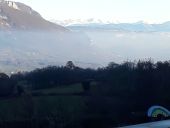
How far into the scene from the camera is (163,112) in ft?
39.9

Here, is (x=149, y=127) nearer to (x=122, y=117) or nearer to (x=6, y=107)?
(x=122, y=117)

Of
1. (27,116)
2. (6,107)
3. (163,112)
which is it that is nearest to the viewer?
(163,112)

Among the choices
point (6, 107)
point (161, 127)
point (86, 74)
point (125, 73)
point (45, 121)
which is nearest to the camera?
point (161, 127)

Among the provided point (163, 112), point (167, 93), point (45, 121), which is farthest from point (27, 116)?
point (163, 112)

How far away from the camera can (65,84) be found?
3838 centimetres

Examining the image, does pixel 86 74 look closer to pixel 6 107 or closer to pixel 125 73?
pixel 125 73

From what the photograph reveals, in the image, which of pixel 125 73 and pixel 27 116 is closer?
pixel 27 116

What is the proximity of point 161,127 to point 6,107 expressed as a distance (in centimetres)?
2072

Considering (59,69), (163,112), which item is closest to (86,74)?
(59,69)

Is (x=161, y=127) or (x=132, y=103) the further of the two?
(x=132, y=103)

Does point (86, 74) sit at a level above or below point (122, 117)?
above

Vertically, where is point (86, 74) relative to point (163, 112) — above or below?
above

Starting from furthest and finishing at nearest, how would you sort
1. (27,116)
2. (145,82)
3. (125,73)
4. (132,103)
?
1. (125,73)
2. (145,82)
3. (132,103)
4. (27,116)

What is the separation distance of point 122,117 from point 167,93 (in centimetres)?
716
